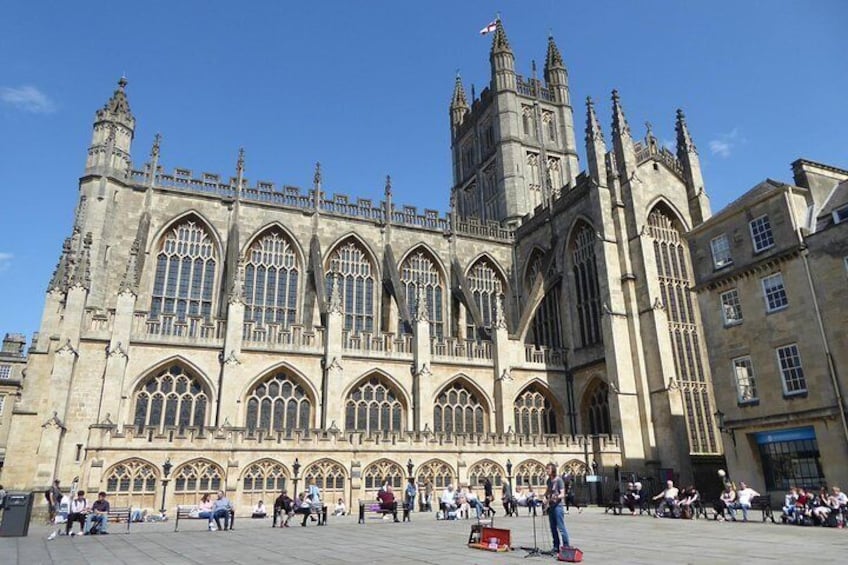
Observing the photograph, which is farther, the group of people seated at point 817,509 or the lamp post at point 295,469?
the lamp post at point 295,469

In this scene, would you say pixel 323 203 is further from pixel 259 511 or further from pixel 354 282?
pixel 259 511

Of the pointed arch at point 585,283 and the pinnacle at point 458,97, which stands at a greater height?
the pinnacle at point 458,97

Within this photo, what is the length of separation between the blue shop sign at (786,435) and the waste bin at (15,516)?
22175 millimetres

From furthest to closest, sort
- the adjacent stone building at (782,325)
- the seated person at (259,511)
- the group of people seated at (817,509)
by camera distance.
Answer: the seated person at (259,511), the adjacent stone building at (782,325), the group of people seated at (817,509)

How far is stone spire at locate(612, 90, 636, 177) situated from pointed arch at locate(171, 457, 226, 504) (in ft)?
76.1

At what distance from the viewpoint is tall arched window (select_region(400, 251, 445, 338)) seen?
35000mm

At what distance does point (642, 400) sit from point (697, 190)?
12117 mm

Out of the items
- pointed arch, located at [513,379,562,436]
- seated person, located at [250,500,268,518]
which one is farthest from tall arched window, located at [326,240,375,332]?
seated person, located at [250,500,268,518]

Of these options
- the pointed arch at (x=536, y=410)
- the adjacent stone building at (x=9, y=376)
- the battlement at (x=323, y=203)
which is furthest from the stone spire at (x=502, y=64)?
the adjacent stone building at (x=9, y=376)

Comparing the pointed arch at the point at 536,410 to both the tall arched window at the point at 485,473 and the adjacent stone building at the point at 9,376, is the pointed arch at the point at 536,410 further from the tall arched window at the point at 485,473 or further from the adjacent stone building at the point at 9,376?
the adjacent stone building at the point at 9,376

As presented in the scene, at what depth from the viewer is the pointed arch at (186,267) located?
29812 mm

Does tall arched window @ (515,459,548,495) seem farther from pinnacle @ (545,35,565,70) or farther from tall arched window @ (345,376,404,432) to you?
pinnacle @ (545,35,565,70)

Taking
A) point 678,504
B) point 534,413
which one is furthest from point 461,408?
point 678,504

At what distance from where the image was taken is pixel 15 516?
1453cm
